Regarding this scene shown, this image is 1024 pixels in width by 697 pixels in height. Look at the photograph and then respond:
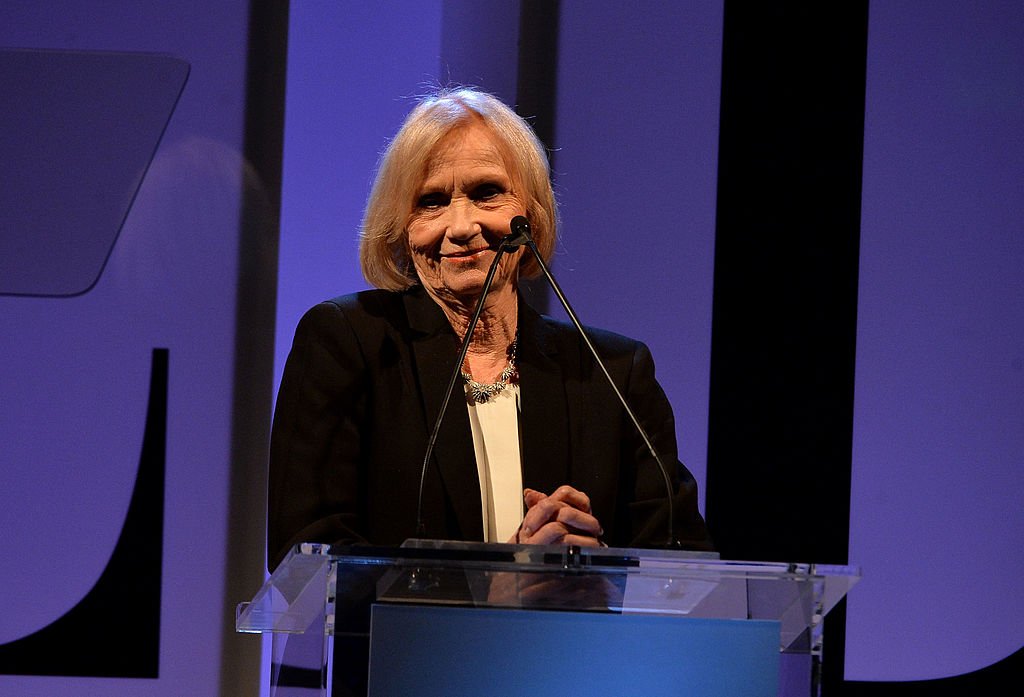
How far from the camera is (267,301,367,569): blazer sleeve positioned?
5.94 ft

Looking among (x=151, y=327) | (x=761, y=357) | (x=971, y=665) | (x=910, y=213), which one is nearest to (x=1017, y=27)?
(x=910, y=213)

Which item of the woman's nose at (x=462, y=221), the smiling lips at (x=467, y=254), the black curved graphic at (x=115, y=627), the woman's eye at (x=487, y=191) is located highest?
the woman's eye at (x=487, y=191)

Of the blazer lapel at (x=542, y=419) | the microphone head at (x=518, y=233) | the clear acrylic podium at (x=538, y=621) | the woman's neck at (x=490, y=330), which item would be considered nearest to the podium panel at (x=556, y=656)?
the clear acrylic podium at (x=538, y=621)

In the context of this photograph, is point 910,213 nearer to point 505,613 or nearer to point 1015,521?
point 1015,521

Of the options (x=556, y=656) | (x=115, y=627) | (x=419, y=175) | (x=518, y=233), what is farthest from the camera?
(x=115, y=627)

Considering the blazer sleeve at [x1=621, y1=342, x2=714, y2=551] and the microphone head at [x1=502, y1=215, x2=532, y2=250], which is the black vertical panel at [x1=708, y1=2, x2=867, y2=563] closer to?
the blazer sleeve at [x1=621, y1=342, x2=714, y2=551]

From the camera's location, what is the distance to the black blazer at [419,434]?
1881 mm

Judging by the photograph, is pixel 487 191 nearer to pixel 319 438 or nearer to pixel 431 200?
pixel 431 200

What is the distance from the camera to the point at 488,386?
2061 millimetres

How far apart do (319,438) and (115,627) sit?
3.79 ft

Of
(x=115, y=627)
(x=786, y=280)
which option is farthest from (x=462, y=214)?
(x=115, y=627)

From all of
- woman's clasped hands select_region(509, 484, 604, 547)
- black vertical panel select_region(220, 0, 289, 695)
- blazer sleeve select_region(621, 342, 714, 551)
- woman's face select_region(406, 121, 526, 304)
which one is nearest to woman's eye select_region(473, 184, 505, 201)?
woman's face select_region(406, 121, 526, 304)

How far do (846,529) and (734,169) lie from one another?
2.98 ft

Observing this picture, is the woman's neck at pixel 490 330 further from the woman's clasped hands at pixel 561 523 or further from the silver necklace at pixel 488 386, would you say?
the woman's clasped hands at pixel 561 523
